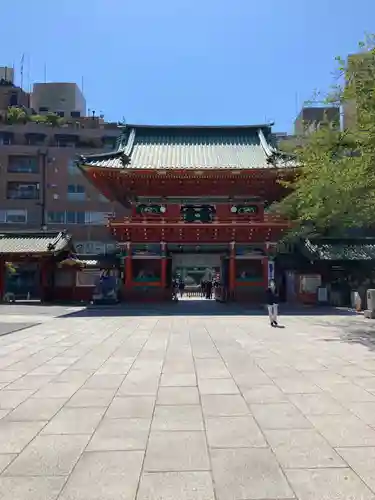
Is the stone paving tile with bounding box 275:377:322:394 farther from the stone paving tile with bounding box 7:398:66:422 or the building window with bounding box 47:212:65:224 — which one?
the building window with bounding box 47:212:65:224

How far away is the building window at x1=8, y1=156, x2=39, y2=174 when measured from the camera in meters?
52.1

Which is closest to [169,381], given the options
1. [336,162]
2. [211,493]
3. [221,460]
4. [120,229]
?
[221,460]

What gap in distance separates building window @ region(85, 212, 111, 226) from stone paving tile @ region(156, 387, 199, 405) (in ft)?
147

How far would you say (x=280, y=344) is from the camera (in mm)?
11344

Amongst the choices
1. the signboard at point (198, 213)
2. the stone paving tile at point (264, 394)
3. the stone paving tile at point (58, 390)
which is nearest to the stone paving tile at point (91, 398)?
the stone paving tile at point (58, 390)

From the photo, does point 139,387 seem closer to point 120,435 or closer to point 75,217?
point 120,435

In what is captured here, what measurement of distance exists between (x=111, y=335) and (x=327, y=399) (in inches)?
332

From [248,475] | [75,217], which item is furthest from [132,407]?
[75,217]

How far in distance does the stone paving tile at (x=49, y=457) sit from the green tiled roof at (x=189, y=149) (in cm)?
2166

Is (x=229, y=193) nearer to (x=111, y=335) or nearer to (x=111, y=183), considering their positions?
(x=111, y=183)

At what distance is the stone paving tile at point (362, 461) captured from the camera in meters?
3.70

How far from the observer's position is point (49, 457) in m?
4.16

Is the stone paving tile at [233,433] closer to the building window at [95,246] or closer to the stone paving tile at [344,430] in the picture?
the stone paving tile at [344,430]

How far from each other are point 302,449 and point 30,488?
95.8 inches
